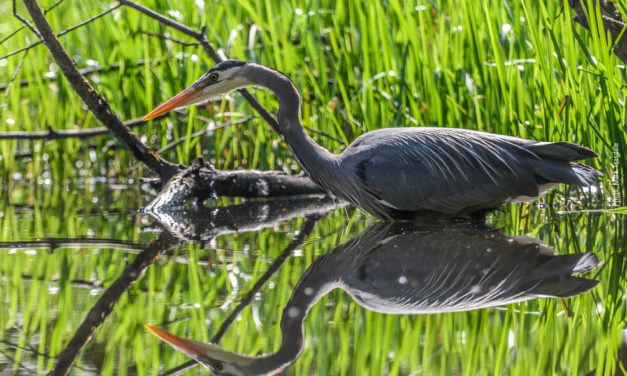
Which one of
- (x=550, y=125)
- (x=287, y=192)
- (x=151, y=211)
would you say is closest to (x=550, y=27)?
(x=550, y=125)

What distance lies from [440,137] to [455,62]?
82 cm

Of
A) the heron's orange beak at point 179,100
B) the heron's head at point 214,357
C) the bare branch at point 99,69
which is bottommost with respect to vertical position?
the heron's head at point 214,357

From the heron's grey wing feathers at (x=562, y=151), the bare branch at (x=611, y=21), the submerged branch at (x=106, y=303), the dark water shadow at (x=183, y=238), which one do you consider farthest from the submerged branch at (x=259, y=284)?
the bare branch at (x=611, y=21)

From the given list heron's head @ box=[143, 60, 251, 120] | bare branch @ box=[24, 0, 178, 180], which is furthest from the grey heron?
bare branch @ box=[24, 0, 178, 180]

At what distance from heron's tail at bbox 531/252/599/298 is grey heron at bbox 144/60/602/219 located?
3.13ft

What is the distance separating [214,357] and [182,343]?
6.1 inches

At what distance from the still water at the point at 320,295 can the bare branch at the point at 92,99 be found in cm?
66

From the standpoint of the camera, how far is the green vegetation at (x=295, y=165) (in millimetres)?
2408

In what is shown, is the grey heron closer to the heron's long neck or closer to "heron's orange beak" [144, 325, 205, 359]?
the heron's long neck

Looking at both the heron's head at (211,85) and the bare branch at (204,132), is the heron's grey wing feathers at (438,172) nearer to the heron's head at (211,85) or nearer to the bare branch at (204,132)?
the heron's head at (211,85)

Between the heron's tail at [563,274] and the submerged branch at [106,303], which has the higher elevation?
the heron's tail at [563,274]

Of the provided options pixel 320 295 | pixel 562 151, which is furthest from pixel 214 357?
pixel 562 151

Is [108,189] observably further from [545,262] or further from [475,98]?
[545,262]

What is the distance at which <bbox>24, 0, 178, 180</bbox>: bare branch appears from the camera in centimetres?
496
